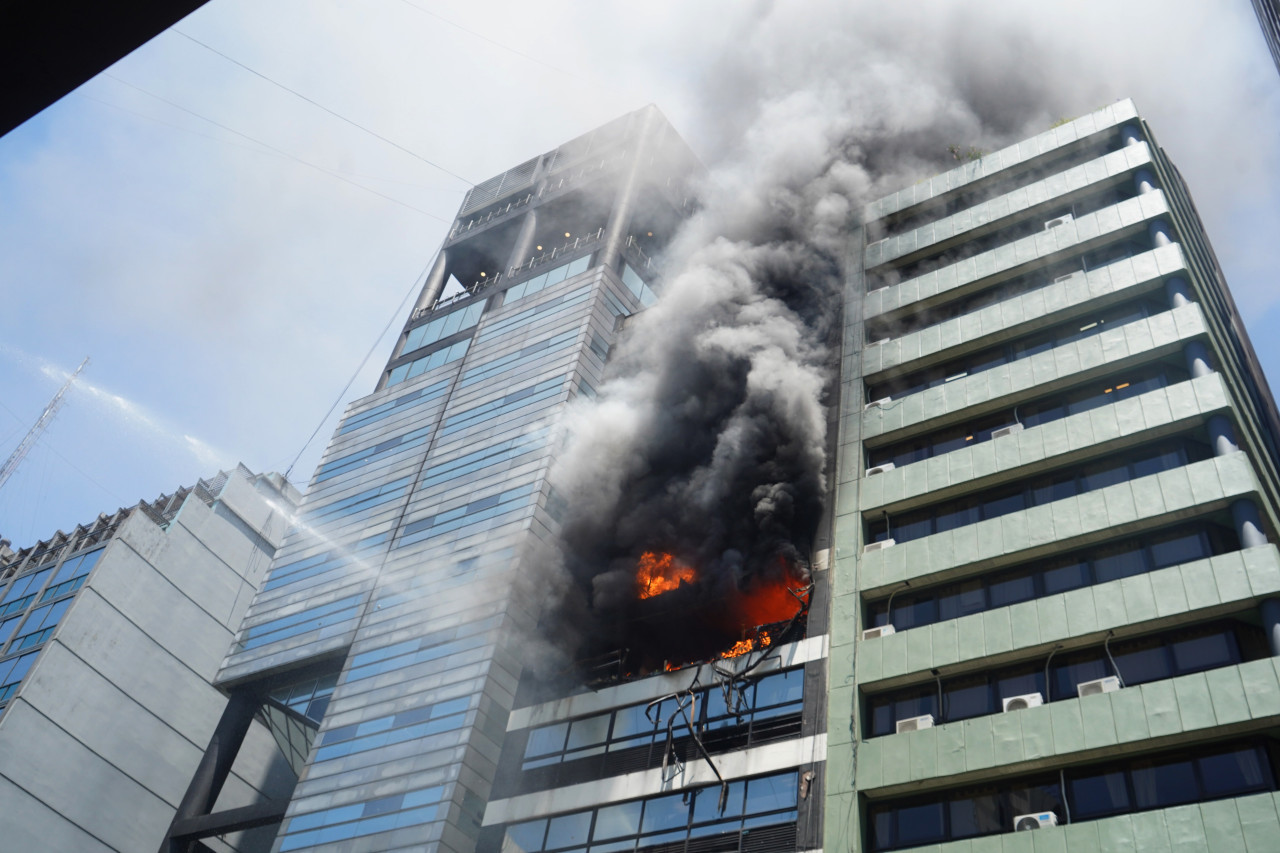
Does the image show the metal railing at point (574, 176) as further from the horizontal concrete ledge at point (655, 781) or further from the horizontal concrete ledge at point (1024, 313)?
the horizontal concrete ledge at point (655, 781)

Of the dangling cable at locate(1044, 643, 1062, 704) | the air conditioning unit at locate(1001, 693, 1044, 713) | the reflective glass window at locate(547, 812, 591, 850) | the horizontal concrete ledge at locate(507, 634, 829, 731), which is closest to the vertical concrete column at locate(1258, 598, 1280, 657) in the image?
the dangling cable at locate(1044, 643, 1062, 704)

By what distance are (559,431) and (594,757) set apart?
48.5 ft

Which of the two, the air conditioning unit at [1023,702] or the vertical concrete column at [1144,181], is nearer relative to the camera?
the air conditioning unit at [1023,702]

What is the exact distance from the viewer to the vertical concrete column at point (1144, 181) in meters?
35.0

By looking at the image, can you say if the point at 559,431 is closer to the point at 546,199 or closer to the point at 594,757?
the point at 594,757

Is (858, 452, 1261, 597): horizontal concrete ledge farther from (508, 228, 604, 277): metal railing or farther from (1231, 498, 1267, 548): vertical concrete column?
(508, 228, 604, 277): metal railing

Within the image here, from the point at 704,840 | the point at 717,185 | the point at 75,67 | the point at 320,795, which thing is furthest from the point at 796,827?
the point at 717,185

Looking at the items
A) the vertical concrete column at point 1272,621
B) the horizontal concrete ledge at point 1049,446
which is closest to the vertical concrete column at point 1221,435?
the horizontal concrete ledge at point 1049,446

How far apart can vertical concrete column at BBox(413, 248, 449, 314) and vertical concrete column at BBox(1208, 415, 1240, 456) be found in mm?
43928

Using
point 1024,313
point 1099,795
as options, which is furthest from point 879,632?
point 1024,313

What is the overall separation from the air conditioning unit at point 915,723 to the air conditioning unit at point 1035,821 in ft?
10.5

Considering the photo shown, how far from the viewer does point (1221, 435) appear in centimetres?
2678

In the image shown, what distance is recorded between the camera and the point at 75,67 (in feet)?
13.8

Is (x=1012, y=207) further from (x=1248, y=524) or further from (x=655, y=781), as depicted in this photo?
(x=655, y=781)
